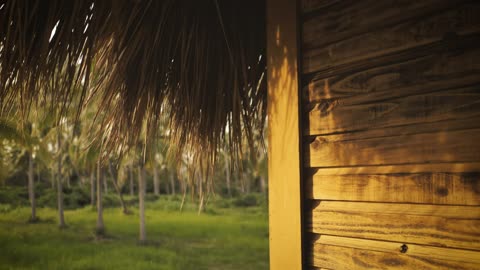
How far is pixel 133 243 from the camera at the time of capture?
52.2ft

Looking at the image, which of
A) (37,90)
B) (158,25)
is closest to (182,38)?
(158,25)

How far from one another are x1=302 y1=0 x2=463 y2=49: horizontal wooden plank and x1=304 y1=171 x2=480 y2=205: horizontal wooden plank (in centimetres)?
53

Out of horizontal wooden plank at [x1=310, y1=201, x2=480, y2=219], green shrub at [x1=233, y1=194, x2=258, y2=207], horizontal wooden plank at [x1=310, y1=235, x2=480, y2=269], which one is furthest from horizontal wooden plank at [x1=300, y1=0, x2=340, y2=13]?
green shrub at [x1=233, y1=194, x2=258, y2=207]

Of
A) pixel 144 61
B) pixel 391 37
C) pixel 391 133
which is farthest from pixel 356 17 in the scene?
pixel 144 61

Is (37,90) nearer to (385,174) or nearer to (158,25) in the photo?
(158,25)

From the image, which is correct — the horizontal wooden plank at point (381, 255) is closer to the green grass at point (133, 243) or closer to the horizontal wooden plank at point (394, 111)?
the horizontal wooden plank at point (394, 111)

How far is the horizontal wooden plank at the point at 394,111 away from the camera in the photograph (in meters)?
1.27

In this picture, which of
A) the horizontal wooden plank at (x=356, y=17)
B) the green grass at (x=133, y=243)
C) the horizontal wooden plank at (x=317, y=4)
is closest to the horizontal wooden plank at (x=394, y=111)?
the horizontal wooden plank at (x=356, y=17)

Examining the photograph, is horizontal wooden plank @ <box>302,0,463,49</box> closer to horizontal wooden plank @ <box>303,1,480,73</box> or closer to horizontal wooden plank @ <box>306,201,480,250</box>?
horizontal wooden plank @ <box>303,1,480,73</box>

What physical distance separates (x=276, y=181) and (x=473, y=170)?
0.79 metres

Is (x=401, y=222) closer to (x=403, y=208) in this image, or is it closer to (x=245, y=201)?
(x=403, y=208)

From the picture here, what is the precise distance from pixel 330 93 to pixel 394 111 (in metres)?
0.28

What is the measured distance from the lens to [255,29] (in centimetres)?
241

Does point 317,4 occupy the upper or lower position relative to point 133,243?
upper
